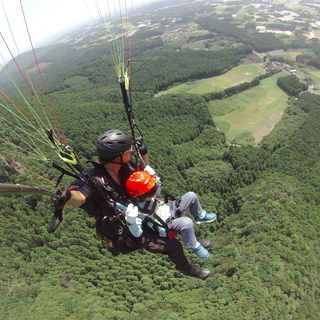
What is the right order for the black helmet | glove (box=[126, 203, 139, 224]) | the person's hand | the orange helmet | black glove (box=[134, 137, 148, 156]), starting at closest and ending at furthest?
1. the person's hand
2. glove (box=[126, 203, 139, 224])
3. the orange helmet
4. the black helmet
5. black glove (box=[134, 137, 148, 156])

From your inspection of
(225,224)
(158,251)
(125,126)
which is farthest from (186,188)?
(158,251)

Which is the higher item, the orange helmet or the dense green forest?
the orange helmet

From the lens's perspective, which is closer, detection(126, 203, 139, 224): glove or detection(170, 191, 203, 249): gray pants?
detection(126, 203, 139, 224): glove

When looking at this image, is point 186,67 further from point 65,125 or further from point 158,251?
point 158,251

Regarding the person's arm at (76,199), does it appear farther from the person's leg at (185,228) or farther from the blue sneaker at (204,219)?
the blue sneaker at (204,219)

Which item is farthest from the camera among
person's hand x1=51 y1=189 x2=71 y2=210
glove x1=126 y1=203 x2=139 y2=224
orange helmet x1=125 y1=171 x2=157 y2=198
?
orange helmet x1=125 y1=171 x2=157 y2=198

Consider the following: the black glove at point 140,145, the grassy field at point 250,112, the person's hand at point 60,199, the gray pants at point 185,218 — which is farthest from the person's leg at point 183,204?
the grassy field at point 250,112

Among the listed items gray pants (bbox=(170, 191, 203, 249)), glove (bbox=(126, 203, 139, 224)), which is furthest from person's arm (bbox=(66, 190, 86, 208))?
gray pants (bbox=(170, 191, 203, 249))

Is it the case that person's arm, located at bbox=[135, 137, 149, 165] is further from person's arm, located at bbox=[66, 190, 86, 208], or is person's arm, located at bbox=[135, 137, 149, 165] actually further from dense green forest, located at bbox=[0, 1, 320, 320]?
dense green forest, located at bbox=[0, 1, 320, 320]

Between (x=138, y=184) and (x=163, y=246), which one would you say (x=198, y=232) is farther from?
(x=138, y=184)

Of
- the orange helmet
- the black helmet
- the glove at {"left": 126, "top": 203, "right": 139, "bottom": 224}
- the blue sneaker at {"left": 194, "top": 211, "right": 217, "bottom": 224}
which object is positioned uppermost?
the black helmet
